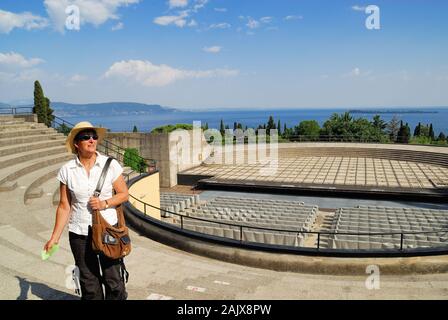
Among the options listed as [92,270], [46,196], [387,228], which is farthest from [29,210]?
[387,228]

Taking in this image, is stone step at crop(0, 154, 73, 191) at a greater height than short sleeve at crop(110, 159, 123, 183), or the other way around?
short sleeve at crop(110, 159, 123, 183)

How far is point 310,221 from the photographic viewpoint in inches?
639

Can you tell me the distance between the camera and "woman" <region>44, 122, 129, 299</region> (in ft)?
10.7

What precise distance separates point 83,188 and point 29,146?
13.9m

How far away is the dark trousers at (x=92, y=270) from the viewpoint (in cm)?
333

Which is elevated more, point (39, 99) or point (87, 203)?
point (39, 99)

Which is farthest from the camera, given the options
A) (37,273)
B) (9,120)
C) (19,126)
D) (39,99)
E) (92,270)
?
(39,99)

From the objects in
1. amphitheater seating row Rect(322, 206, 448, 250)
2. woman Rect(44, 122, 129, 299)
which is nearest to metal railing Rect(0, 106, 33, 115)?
amphitheater seating row Rect(322, 206, 448, 250)

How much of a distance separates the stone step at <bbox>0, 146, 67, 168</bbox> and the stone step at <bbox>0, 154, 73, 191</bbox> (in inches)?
11.0

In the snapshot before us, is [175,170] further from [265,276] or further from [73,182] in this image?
[73,182]

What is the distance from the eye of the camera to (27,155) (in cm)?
1370

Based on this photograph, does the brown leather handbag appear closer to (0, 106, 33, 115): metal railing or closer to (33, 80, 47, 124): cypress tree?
(0, 106, 33, 115): metal railing

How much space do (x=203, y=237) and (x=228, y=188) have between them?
1932 centimetres

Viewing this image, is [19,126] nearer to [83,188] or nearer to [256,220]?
[256,220]
